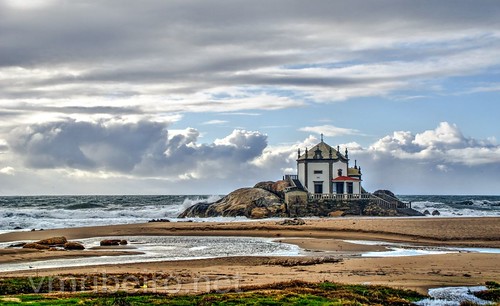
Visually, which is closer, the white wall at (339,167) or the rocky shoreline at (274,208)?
the rocky shoreline at (274,208)

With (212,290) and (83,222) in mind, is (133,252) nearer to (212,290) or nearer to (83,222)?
(212,290)

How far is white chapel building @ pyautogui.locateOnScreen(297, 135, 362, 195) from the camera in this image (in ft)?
235

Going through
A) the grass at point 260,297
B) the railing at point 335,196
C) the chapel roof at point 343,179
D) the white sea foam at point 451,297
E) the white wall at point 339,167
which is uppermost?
the white wall at point 339,167

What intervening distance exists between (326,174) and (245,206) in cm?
1241

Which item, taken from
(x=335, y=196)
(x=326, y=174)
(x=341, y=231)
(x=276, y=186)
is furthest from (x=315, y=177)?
(x=341, y=231)

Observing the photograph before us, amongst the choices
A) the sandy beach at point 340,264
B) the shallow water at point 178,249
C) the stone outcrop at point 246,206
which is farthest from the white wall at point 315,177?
the shallow water at point 178,249

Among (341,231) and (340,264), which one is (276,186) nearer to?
(341,231)

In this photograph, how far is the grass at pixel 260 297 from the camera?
14.7m

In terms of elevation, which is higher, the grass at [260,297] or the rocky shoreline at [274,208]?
the rocky shoreline at [274,208]

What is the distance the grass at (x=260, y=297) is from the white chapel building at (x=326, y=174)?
5448cm

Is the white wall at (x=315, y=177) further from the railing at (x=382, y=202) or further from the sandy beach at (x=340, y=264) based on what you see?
the sandy beach at (x=340, y=264)

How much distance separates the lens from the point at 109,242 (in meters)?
34.4

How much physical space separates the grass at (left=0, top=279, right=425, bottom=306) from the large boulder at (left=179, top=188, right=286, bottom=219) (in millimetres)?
44852

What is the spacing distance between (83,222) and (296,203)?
2270 centimetres
